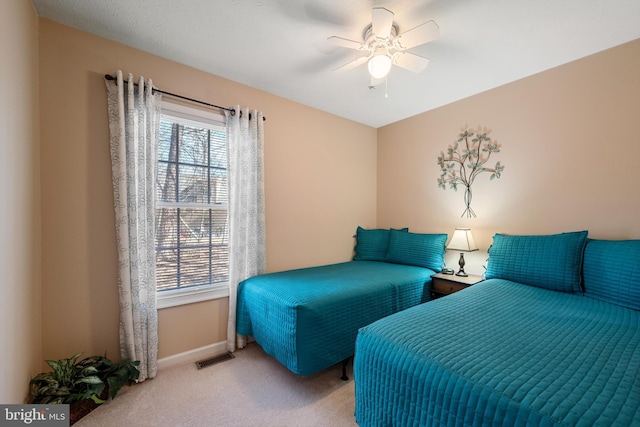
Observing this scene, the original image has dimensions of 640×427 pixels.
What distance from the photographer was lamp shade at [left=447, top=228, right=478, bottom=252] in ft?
8.40

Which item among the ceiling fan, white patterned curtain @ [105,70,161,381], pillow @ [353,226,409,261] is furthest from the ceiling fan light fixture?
pillow @ [353,226,409,261]

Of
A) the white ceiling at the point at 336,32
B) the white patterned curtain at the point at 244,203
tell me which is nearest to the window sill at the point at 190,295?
the white patterned curtain at the point at 244,203

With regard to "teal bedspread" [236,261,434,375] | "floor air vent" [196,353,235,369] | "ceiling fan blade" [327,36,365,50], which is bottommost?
"floor air vent" [196,353,235,369]

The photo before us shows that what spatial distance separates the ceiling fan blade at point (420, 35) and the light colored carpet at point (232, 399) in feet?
7.88

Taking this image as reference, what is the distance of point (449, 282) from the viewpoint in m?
2.48

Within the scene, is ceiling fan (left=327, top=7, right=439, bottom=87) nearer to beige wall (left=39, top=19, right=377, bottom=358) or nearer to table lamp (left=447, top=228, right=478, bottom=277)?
beige wall (left=39, top=19, right=377, bottom=358)

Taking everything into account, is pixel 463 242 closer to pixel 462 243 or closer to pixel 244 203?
pixel 462 243

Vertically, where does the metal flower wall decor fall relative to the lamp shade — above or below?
above

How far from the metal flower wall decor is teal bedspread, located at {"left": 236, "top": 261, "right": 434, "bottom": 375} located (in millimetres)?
1118

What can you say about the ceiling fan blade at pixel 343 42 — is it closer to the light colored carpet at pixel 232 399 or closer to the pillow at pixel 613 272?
the pillow at pixel 613 272

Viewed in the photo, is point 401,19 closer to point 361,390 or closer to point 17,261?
point 361,390

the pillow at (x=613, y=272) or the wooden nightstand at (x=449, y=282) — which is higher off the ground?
the pillow at (x=613, y=272)

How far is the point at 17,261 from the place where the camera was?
1323 mm

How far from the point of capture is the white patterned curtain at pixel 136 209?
72.0 inches
